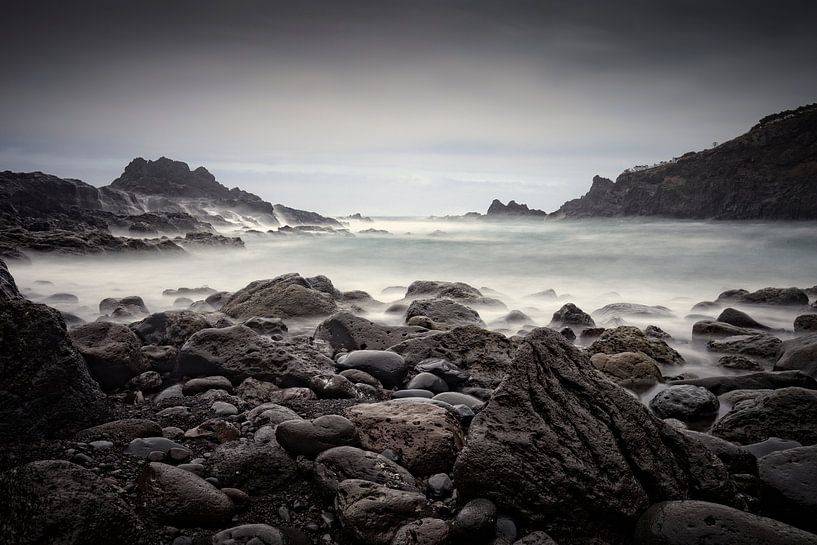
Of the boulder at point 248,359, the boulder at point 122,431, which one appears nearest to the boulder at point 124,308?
the boulder at point 248,359

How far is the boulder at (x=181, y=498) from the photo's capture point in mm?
2373

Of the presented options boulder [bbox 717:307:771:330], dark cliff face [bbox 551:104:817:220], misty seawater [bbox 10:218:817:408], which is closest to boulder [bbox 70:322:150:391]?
misty seawater [bbox 10:218:817:408]

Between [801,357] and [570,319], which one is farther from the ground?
[801,357]

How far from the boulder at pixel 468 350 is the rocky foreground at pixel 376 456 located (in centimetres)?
59

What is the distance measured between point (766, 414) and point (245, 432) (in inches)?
171

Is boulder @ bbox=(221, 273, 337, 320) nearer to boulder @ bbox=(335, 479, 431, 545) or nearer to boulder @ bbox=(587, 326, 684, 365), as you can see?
boulder @ bbox=(587, 326, 684, 365)

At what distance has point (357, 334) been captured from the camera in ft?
21.2

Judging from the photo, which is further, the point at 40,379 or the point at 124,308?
the point at 124,308

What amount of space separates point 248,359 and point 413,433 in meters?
2.39

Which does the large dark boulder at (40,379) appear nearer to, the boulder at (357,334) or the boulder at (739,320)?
Result: the boulder at (357,334)

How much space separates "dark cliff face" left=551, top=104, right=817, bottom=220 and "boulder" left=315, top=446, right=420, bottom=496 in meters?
51.3

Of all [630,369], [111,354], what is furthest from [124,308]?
[630,369]

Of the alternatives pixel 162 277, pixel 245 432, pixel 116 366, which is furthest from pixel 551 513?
pixel 162 277

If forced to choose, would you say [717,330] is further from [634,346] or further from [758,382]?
[758,382]
